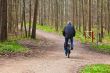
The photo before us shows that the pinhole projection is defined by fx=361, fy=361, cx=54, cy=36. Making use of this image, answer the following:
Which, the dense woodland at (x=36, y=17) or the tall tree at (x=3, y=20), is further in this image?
the dense woodland at (x=36, y=17)

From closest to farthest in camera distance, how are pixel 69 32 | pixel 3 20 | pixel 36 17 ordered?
pixel 69 32, pixel 3 20, pixel 36 17

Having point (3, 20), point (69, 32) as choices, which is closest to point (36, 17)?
point (3, 20)

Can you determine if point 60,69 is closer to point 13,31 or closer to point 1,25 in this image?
point 1,25

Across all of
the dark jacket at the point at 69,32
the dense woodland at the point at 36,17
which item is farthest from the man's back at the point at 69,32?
the dense woodland at the point at 36,17

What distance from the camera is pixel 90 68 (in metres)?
15.5

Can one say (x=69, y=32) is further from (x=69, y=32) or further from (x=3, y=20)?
(x=3, y=20)

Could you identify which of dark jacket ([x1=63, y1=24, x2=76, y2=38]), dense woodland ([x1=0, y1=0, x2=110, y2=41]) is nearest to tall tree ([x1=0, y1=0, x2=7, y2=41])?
dense woodland ([x1=0, y1=0, x2=110, y2=41])

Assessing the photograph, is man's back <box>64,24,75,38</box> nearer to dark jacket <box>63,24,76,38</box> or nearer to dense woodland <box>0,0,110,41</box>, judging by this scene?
dark jacket <box>63,24,76,38</box>

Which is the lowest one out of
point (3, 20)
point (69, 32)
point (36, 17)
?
point (69, 32)

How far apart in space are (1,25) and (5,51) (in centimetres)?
639

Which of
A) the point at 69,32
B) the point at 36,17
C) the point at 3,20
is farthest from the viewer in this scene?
the point at 36,17

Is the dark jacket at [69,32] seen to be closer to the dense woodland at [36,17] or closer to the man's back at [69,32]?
the man's back at [69,32]

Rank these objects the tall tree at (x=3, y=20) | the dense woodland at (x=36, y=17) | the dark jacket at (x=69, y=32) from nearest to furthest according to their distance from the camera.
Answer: the dark jacket at (x=69, y=32), the tall tree at (x=3, y=20), the dense woodland at (x=36, y=17)

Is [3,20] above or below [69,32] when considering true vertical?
above
